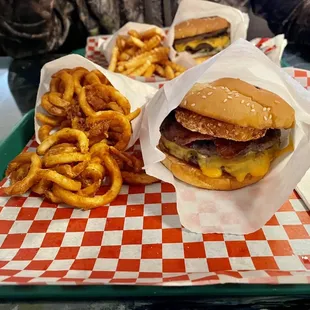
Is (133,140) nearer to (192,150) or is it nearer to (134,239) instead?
(192,150)

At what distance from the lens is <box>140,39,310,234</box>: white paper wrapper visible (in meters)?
1.48

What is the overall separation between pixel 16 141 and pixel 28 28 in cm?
205

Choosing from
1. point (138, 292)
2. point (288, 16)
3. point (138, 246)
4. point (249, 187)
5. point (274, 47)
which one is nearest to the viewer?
point (138, 292)

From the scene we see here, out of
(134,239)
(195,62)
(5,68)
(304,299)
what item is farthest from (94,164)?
(5,68)

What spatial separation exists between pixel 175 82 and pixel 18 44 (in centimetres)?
252

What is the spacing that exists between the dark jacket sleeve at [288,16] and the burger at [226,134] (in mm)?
1996

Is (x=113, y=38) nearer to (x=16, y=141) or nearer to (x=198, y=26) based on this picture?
(x=198, y=26)

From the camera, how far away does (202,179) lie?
1.66 meters

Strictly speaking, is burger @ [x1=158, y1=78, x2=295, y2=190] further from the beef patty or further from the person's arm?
the person's arm

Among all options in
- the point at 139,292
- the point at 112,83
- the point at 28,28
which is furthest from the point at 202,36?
the point at 139,292

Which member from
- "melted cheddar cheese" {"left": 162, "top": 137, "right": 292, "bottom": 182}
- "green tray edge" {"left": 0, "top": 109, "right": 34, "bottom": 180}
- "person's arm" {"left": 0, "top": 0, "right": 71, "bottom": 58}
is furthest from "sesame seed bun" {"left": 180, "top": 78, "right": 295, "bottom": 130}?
"person's arm" {"left": 0, "top": 0, "right": 71, "bottom": 58}

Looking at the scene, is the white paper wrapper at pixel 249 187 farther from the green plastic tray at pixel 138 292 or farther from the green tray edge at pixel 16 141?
the green tray edge at pixel 16 141

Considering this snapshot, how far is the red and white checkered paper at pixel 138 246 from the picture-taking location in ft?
3.98

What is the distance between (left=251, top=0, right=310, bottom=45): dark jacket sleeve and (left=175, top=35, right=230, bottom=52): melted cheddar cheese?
681 millimetres
